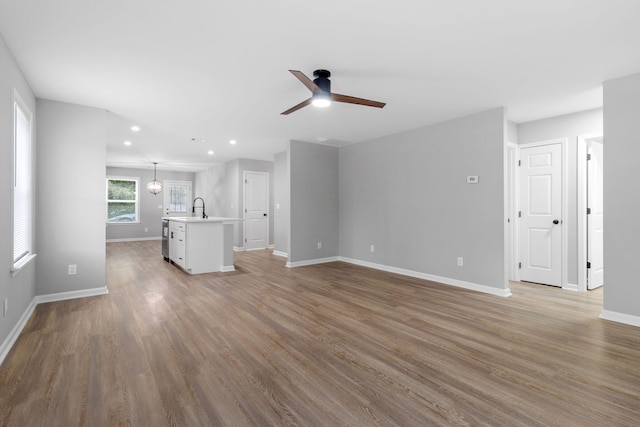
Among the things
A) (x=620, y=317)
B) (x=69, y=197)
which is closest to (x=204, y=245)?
(x=69, y=197)

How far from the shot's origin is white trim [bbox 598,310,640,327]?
308 cm

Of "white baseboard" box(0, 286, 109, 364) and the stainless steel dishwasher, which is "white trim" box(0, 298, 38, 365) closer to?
"white baseboard" box(0, 286, 109, 364)

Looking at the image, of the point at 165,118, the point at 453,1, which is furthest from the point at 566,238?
the point at 165,118

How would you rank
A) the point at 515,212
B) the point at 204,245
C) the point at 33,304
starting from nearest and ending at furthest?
the point at 33,304, the point at 515,212, the point at 204,245

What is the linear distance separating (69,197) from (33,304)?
4.24ft

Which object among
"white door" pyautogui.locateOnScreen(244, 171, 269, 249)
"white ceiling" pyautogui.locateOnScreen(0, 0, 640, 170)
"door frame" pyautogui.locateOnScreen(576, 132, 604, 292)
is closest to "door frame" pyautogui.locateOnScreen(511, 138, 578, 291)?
"door frame" pyautogui.locateOnScreen(576, 132, 604, 292)

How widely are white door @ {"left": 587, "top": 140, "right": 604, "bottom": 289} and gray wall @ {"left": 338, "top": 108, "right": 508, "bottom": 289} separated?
1287 mm

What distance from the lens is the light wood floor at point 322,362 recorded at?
1.78m

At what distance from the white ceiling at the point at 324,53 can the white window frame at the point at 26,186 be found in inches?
14.6

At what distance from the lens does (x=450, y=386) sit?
2031 mm

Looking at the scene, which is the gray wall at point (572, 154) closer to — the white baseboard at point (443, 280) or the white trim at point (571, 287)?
the white trim at point (571, 287)

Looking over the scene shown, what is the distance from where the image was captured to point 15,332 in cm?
276

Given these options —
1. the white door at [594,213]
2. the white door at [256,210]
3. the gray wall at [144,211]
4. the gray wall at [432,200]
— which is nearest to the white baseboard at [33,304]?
the gray wall at [432,200]

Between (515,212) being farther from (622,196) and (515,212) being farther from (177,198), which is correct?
(177,198)
